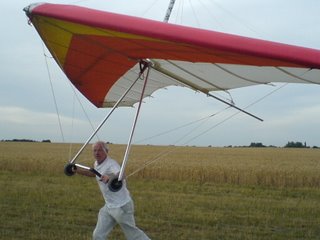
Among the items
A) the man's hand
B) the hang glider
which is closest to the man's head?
the man's hand

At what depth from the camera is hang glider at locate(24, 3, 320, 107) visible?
143 inches

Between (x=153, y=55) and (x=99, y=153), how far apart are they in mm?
1146

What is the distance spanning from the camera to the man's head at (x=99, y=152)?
16.6 ft

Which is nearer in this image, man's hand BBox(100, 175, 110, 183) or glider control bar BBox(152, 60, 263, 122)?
man's hand BBox(100, 175, 110, 183)

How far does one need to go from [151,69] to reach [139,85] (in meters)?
0.90

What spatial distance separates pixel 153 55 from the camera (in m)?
4.81

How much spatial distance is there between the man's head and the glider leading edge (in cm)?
48

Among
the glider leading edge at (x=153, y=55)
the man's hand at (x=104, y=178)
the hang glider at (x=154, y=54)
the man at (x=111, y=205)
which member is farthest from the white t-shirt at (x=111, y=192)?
the hang glider at (x=154, y=54)

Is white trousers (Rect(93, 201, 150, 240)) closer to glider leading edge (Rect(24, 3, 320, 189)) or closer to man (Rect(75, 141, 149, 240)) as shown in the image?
man (Rect(75, 141, 149, 240))

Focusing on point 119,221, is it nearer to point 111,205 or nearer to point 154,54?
point 111,205

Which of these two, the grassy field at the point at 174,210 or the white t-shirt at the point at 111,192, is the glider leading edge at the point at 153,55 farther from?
the grassy field at the point at 174,210

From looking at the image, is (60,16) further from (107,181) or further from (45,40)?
(107,181)

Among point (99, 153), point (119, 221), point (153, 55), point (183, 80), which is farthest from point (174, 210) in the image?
point (153, 55)

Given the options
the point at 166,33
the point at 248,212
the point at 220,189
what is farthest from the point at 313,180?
the point at 166,33
